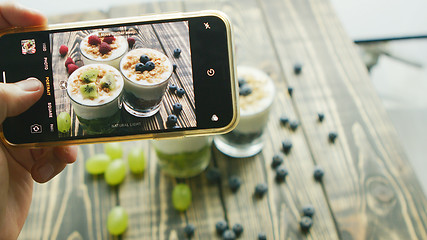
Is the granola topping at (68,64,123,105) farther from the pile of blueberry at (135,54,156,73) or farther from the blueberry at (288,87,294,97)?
the blueberry at (288,87,294,97)

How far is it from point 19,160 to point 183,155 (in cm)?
39

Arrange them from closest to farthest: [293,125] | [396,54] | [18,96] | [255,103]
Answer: [18,96]
[255,103]
[293,125]
[396,54]

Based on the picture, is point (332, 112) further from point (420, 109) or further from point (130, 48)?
point (420, 109)

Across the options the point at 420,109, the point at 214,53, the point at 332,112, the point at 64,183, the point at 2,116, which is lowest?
the point at 420,109

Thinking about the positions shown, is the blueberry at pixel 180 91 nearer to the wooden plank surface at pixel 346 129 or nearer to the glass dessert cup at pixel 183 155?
the glass dessert cup at pixel 183 155

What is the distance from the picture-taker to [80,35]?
69cm

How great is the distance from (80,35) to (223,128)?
328 millimetres

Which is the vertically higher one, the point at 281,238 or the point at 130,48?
the point at 130,48

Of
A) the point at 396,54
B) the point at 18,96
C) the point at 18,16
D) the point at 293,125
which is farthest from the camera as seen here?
the point at 396,54

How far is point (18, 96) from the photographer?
2.03 feet

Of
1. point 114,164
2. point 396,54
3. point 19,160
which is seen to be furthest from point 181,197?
point 396,54

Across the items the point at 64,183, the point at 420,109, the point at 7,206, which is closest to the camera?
the point at 7,206

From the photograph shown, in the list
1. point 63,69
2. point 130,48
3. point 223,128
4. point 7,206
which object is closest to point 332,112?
point 223,128

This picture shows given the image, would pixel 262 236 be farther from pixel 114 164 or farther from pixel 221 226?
pixel 114 164
